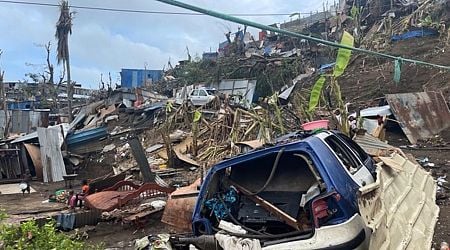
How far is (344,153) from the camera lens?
199 inches

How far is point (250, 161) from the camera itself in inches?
181

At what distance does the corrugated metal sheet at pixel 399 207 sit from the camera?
12.9ft

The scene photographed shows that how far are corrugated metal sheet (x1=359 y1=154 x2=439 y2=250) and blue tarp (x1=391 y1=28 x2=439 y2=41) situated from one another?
20.2 meters

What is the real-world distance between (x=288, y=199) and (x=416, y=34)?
945 inches

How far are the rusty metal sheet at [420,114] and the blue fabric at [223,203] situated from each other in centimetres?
1064

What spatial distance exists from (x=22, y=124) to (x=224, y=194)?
28737 millimetres

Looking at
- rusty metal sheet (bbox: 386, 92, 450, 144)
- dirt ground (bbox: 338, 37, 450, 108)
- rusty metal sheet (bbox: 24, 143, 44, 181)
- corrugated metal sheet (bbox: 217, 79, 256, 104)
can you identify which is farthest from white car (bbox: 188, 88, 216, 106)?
rusty metal sheet (bbox: 386, 92, 450, 144)

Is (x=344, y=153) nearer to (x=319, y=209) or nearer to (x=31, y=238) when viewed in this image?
(x=319, y=209)

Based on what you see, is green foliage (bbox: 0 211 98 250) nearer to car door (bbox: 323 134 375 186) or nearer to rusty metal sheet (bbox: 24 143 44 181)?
car door (bbox: 323 134 375 186)

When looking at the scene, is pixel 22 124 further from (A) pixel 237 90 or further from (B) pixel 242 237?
(B) pixel 242 237

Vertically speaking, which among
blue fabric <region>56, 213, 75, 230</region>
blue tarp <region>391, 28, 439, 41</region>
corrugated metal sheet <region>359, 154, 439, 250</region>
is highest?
blue tarp <region>391, 28, 439, 41</region>

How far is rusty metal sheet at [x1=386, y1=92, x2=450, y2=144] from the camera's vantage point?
1408cm

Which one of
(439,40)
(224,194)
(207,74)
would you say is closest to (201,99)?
(207,74)

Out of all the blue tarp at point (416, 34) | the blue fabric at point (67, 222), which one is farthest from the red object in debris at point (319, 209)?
the blue tarp at point (416, 34)
